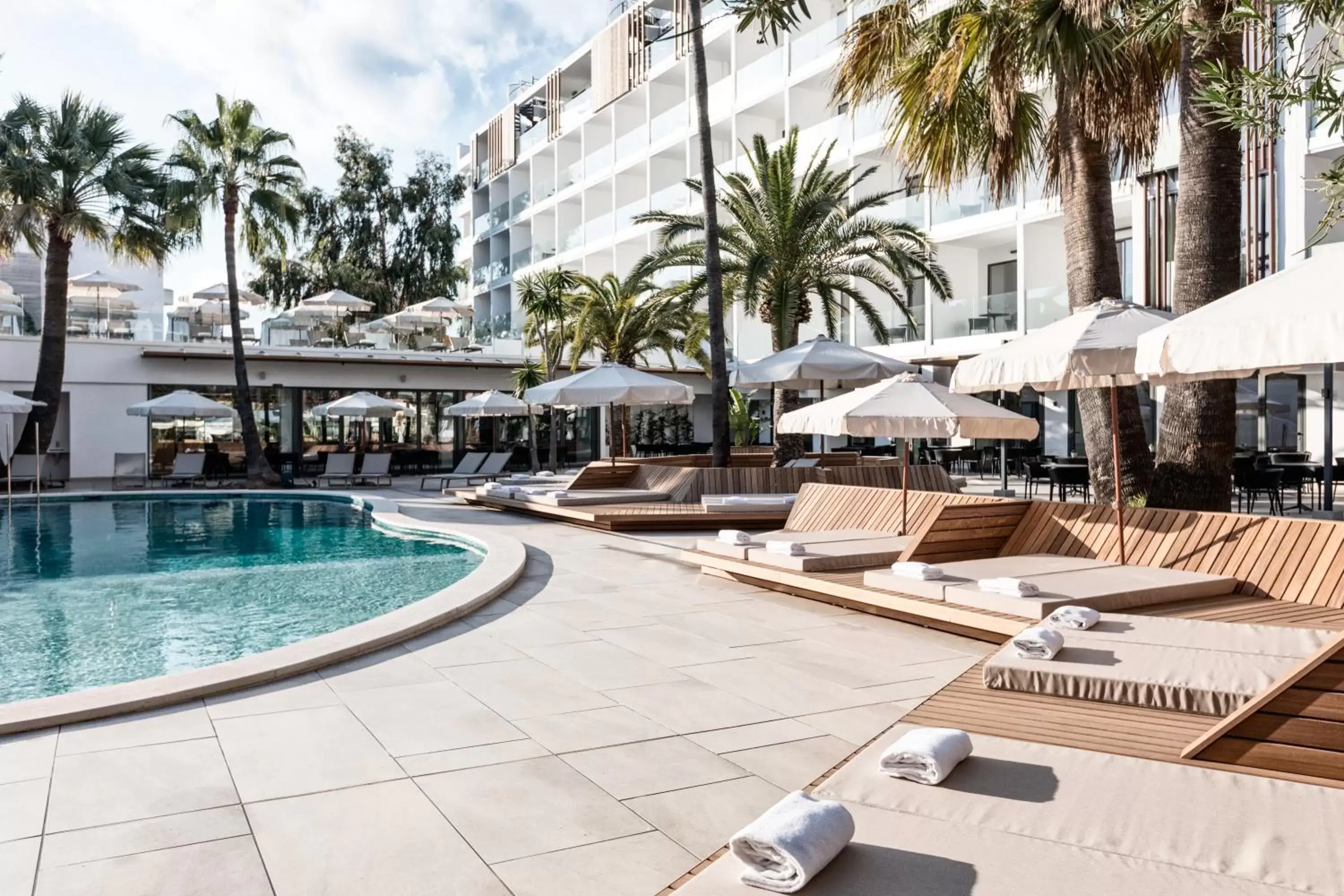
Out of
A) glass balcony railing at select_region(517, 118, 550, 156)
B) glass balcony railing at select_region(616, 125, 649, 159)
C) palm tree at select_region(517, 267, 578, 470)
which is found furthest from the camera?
glass balcony railing at select_region(517, 118, 550, 156)

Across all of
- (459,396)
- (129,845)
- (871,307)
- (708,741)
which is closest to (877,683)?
(708,741)

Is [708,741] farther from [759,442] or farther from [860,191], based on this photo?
[759,442]

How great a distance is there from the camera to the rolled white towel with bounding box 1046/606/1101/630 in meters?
5.22

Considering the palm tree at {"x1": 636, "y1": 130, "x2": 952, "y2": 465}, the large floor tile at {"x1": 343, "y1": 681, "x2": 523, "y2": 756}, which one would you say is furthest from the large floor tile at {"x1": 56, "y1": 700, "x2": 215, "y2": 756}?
the palm tree at {"x1": 636, "y1": 130, "x2": 952, "y2": 465}

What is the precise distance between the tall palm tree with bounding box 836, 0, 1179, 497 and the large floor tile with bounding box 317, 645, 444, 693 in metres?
5.96

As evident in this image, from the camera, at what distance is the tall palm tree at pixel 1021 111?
8.75 metres

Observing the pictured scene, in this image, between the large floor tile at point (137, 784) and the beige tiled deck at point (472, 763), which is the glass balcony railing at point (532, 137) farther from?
the large floor tile at point (137, 784)

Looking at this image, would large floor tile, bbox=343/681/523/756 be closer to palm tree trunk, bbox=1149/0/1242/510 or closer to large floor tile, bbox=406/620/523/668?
large floor tile, bbox=406/620/523/668

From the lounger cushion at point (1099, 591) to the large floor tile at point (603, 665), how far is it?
194 cm

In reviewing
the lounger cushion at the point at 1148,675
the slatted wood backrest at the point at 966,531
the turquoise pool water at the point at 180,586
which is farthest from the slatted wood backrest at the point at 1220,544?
the turquoise pool water at the point at 180,586

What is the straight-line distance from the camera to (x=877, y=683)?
5.54 m

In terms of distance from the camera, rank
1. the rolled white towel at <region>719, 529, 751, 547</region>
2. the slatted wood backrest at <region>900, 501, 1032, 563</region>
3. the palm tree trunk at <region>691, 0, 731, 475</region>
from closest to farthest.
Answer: the slatted wood backrest at <region>900, 501, 1032, 563</region>
the rolled white towel at <region>719, 529, 751, 547</region>
the palm tree trunk at <region>691, 0, 731, 475</region>

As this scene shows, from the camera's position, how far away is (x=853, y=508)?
9.66 m

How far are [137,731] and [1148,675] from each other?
14.8ft
